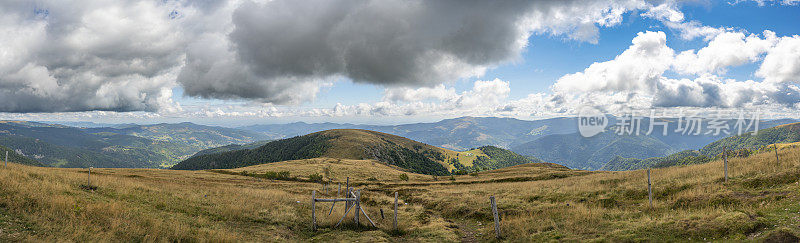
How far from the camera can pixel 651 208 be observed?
17000 mm

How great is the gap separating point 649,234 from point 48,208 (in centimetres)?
2608

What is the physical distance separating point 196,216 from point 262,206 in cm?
458

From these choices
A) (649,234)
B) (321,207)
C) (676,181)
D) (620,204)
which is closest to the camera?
(649,234)

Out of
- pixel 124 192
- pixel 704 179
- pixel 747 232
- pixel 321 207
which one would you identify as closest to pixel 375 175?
pixel 321 207

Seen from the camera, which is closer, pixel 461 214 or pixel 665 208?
pixel 665 208

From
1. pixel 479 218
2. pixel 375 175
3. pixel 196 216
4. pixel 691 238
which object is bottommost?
pixel 375 175

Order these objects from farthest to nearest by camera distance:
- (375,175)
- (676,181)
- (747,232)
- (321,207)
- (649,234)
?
(375,175)
(321,207)
(676,181)
(649,234)
(747,232)

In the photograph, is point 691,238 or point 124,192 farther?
point 124,192

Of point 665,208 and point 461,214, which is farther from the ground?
point 665,208

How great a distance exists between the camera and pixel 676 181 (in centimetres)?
2106

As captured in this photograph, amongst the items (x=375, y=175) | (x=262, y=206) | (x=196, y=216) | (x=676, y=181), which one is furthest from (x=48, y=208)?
(x=375, y=175)

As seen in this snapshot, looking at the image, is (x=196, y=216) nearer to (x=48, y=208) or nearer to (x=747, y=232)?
(x=48, y=208)

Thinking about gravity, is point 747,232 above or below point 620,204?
above

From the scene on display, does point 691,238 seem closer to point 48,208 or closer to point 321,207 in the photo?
point 321,207
